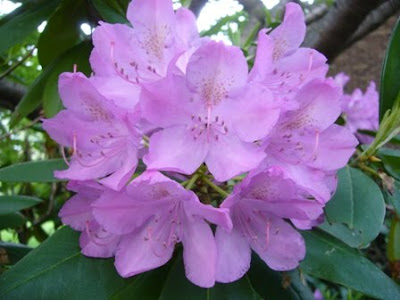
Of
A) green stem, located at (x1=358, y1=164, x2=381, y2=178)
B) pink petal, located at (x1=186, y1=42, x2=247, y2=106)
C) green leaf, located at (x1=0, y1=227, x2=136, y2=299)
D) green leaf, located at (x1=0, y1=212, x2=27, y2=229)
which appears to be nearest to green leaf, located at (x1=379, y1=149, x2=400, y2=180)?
green stem, located at (x1=358, y1=164, x2=381, y2=178)

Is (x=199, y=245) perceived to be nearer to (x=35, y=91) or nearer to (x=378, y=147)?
(x=378, y=147)

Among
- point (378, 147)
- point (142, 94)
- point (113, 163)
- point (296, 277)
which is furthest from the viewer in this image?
point (378, 147)

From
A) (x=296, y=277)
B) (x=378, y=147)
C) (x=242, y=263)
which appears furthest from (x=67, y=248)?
(x=378, y=147)

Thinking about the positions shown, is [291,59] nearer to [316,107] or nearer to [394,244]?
[316,107]

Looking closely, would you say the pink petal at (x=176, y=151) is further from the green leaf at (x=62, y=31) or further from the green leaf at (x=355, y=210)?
the green leaf at (x=62, y=31)

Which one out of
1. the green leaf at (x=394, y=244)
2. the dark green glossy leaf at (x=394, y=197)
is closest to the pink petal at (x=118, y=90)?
the dark green glossy leaf at (x=394, y=197)

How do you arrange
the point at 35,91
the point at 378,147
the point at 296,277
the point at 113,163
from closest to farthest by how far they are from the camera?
the point at 113,163, the point at 296,277, the point at 378,147, the point at 35,91
